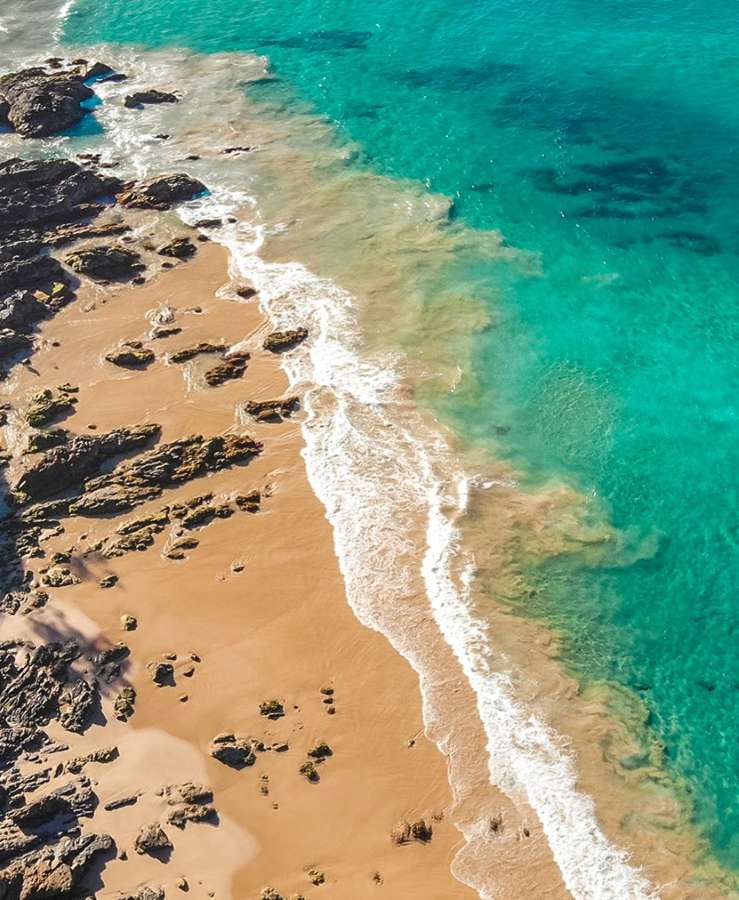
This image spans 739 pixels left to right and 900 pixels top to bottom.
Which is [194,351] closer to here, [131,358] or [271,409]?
[131,358]

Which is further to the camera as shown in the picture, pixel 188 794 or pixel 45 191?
pixel 45 191

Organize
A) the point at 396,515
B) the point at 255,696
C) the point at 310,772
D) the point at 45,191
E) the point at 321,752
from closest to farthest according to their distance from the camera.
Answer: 1. the point at 310,772
2. the point at 321,752
3. the point at 255,696
4. the point at 396,515
5. the point at 45,191

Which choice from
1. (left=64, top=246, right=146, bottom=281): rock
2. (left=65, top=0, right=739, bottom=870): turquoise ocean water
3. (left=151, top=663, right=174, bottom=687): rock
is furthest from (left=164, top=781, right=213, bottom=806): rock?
(left=64, top=246, right=146, bottom=281): rock

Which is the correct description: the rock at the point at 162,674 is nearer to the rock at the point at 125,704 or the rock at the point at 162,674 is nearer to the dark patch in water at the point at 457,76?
the rock at the point at 125,704

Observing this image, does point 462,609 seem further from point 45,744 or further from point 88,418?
point 88,418

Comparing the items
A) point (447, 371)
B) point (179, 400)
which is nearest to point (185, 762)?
point (179, 400)

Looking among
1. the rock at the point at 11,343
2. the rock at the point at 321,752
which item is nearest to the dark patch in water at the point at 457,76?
the rock at the point at 11,343

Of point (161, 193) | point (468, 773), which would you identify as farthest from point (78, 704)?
point (161, 193)
